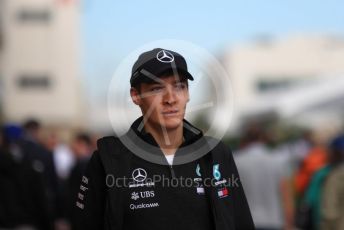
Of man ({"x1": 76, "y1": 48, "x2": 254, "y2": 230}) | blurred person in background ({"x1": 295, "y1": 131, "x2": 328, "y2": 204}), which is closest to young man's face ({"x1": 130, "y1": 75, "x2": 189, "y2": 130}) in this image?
man ({"x1": 76, "y1": 48, "x2": 254, "y2": 230})

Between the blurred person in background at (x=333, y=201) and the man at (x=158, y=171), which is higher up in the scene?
the man at (x=158, y=171)

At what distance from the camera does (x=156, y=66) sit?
137 inches

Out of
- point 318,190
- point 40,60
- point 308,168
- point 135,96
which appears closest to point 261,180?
point 318,190

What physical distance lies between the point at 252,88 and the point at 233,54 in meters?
4.05

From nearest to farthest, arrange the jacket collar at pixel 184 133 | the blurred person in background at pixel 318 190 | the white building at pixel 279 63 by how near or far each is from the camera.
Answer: the jacket collar at pixel 184 133
the blurred person in background at pixel 318 190
the white building at pixel 279 63

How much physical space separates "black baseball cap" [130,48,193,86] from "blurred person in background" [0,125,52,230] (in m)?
5.14

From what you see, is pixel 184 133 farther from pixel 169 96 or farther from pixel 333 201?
pixel 333 201

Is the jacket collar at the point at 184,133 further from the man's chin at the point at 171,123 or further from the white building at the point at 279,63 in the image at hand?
the white building at the point at 279,63

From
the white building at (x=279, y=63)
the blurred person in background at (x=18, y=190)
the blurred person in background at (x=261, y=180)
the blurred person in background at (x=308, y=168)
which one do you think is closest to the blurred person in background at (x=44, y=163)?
the blurred person in background at (x=18, y=190)

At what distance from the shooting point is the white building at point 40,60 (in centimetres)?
5897

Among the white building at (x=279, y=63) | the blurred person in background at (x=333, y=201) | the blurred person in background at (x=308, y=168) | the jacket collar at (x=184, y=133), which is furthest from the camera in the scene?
the white building at (x=279, y=63)

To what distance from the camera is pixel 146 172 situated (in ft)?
11.4

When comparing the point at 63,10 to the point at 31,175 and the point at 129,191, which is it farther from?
the point at 129,191

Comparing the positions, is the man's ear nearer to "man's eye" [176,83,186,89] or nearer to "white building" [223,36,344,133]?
"man's eye" [176,83,186,89]
